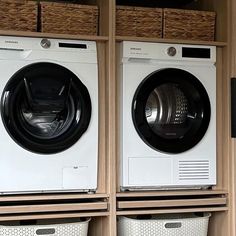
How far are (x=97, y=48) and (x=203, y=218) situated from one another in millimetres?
1144

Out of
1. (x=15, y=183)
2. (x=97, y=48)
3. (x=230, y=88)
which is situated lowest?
(x=15, y=183)

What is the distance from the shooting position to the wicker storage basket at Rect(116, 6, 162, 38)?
110 inches

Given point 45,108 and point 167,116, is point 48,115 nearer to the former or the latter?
point 45,108

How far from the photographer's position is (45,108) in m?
2.65

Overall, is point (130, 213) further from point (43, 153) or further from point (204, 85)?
point (204, 85)

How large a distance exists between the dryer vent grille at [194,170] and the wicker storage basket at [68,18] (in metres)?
0.91

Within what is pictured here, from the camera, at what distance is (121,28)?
2807mm

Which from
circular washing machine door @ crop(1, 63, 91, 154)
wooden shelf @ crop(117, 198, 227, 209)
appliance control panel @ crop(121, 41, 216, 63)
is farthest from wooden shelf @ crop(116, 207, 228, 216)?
appliance control panel @ crop(121, 41, 216, 63)

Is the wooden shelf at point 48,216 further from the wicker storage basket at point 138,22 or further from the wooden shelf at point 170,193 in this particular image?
the wicker storage basket at point 138,22

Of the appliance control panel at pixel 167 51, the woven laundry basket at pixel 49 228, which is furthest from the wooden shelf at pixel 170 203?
the appliance control panel at pixel 167 51

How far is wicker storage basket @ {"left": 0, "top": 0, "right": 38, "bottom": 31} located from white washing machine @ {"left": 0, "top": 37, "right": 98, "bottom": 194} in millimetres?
116

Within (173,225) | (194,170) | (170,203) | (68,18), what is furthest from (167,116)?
(68,18)

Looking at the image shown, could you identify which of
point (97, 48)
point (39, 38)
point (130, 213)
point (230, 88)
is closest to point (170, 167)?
point (130, 213)

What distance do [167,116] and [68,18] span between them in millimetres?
795
